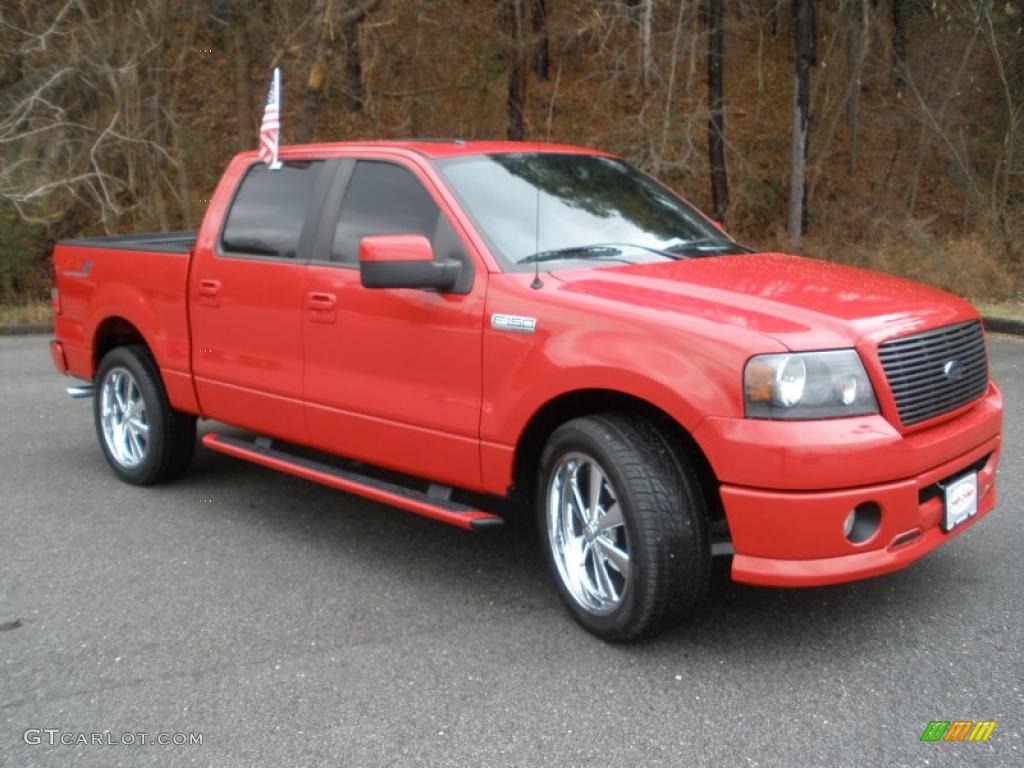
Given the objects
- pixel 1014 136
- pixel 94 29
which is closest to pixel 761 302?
pixel 94 29

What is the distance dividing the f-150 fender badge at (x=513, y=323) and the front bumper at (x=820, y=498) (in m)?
0.92

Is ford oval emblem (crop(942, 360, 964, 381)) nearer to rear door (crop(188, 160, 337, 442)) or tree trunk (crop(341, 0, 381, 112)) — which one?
rear door (crop(188, 160, 337, 442))

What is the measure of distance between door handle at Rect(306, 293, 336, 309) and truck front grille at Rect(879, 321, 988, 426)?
2432mm

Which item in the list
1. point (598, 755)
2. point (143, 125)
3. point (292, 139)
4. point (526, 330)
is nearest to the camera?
point (598, 755)

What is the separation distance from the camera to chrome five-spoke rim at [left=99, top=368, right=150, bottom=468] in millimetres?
6340

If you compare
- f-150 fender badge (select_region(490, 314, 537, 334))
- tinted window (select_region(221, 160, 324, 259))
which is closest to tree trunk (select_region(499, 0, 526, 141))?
tinted window (select_region(221, 160, 324, 259))

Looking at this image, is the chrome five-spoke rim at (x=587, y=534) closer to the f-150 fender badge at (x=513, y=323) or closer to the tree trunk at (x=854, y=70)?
the f-150 fender badge at (x=513, y=323)

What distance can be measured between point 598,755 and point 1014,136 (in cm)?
1849

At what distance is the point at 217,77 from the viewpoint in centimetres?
2233

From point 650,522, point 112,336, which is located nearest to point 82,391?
point 112,336

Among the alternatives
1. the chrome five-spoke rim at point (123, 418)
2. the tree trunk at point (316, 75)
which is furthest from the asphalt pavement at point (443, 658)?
the tree trunk at point (316, 75)

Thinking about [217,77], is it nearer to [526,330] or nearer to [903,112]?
[903,112]

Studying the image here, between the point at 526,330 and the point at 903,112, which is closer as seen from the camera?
the point at 526,330

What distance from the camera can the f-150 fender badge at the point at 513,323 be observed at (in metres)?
4.09
